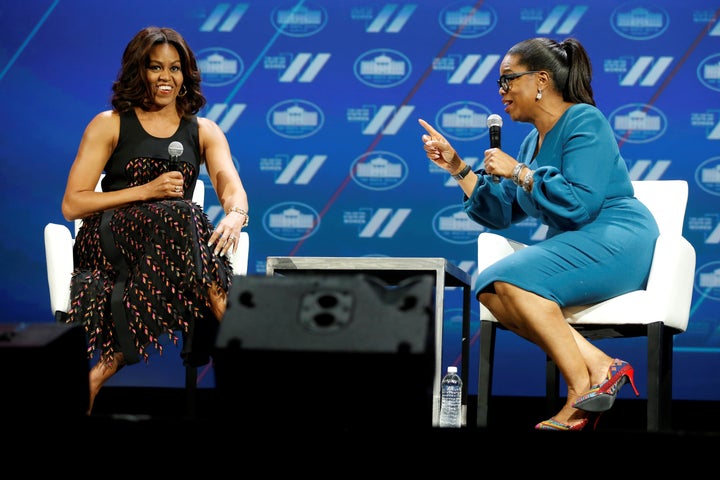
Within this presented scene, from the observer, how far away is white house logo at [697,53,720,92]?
4445 mm

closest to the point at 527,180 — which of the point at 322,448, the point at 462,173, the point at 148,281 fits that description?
the point at 462,173

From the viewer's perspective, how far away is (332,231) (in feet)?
15.0

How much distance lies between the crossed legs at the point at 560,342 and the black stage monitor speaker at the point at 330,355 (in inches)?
40.3

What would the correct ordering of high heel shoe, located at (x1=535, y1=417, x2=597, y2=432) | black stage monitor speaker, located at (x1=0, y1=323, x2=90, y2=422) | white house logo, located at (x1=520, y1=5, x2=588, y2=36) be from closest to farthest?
black stage monitor speaker, located at (x1=0, y1=323, x2=90, y2=422), high heel shoe, located at (x1=535, y1=417, x2=597, y2=432), white house logo, located at (x1=520, y1=5, x2=588, y2=36)

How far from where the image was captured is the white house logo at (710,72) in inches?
175

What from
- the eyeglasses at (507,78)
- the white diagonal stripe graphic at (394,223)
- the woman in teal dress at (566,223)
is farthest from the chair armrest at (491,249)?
the white diagonal stripe graphic at (394,223)

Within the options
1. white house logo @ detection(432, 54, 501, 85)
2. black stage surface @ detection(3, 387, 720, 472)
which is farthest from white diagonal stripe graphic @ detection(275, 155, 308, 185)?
black stage surface @ detection(3, 387, 720, 472)

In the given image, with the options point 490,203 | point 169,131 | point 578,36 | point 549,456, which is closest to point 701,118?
point 578,36

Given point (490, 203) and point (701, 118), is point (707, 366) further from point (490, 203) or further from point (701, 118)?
point (490, 203)

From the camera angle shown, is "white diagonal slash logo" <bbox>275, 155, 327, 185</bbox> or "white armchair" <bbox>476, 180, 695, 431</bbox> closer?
"white armchair" <bbox>476, 180, 695, 431</bbox>

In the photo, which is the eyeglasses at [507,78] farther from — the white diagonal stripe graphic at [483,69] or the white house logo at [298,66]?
the white house logo at [298,66]

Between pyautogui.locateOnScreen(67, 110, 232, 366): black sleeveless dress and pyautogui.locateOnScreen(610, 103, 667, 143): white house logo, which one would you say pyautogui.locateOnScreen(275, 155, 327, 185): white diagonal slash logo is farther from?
pyautogui.locateOnScreen(67, 110, 232, 366): black sleeveless dress

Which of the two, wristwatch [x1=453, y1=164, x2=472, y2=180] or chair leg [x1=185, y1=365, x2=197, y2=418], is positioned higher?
wristwatch [x1=453, y1=164, x2=472, y2=180]

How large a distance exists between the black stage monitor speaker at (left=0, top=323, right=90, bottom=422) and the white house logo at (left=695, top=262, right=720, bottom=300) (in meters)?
3.43
